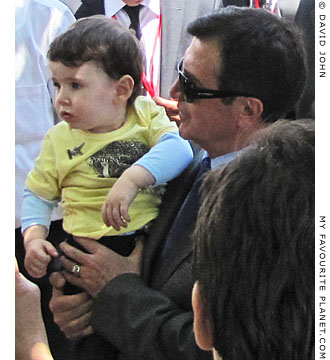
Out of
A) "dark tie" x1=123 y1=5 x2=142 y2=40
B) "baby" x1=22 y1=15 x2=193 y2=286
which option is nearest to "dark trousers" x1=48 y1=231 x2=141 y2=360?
"baby" x1=22 y1=15 x2=193 y2=286

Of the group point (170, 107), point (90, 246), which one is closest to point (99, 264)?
point (90, 246)

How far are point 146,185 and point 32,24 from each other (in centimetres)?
30

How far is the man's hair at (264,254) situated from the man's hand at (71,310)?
1.30ft

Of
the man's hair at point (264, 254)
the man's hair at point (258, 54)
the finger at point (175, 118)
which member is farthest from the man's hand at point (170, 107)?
the man's hair at point (264, 254)

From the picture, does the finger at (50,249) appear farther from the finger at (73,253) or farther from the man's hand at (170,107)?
the man's hand at (170,107)

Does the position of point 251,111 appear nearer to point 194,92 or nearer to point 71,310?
point 194,92

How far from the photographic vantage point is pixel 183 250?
833 mm

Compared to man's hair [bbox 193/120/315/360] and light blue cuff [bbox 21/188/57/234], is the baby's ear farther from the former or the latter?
man's hair [bbox 193/120/315/360]

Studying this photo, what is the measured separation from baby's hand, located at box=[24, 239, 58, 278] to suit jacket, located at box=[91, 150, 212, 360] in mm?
92

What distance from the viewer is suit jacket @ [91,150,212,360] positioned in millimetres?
774

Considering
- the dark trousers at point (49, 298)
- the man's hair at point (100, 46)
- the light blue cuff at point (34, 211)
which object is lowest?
the dark trousers at point (49, 298)

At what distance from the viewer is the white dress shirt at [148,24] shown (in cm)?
94

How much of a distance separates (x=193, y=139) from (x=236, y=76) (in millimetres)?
98

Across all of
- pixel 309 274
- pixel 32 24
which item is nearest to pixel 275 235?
pixel 309 274
